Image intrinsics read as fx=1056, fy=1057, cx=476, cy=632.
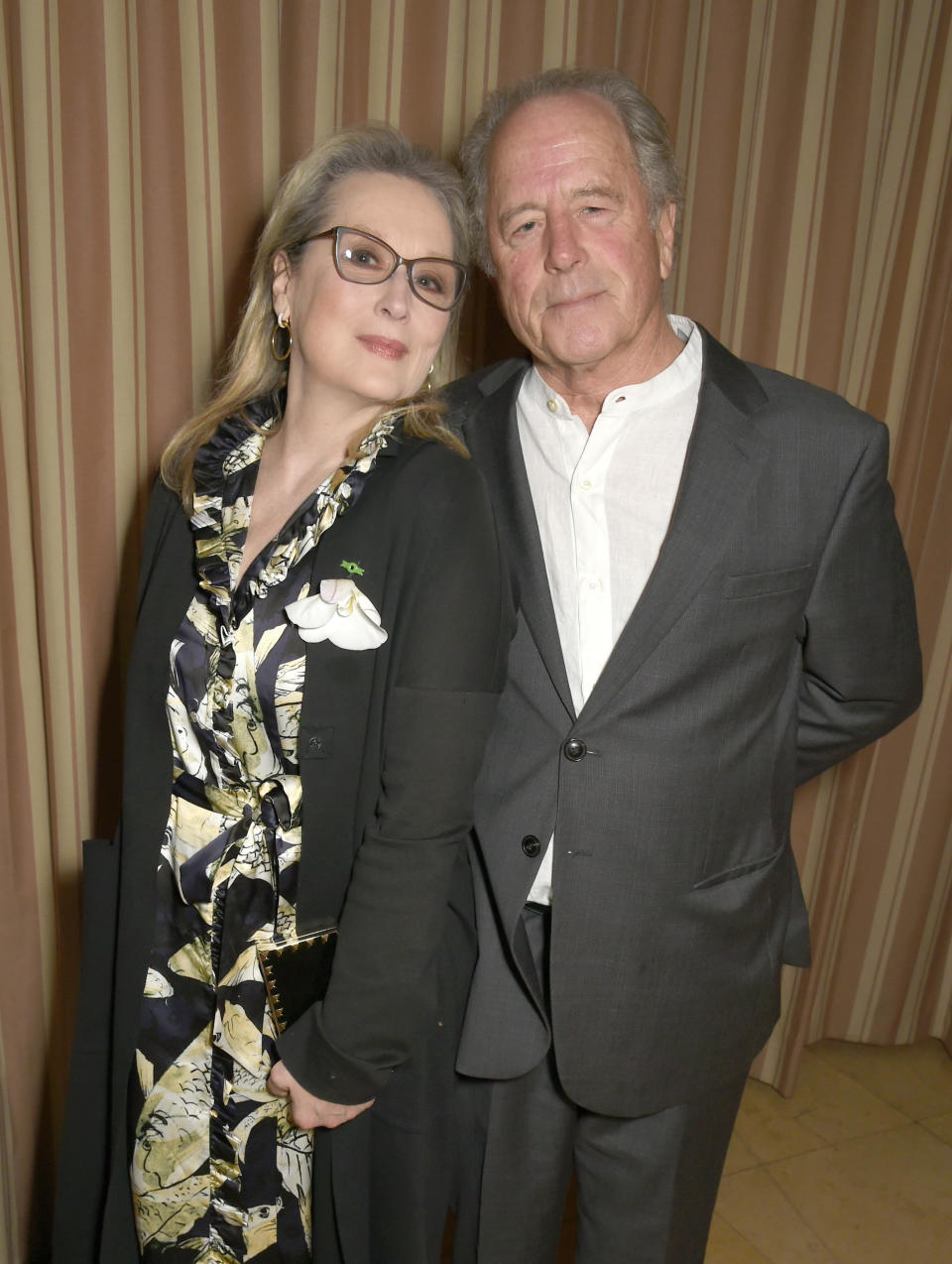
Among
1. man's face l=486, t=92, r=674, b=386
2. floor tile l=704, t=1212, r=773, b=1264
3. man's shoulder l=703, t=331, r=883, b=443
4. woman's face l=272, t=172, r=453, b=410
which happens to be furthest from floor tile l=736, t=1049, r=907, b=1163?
woman's face l=272, t=172, r=453, b=410

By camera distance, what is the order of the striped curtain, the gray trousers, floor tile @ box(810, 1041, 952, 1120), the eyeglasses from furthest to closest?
floor tile @ box(810, 1041, 952, 1120), the striped curtain, the gray trousers, the eyeglasses

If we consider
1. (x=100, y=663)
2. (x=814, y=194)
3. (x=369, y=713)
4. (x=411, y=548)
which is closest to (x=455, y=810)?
(x=369, y=713)

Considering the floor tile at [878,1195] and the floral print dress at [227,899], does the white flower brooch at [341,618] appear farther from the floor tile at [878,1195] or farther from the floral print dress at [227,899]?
the floor tile at [878,1195]

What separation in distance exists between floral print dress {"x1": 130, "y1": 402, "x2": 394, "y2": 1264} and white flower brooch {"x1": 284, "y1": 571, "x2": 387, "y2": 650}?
64mm

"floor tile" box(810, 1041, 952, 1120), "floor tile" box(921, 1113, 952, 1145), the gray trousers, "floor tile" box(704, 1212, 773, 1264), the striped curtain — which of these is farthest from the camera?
"floor tile" box(810, 1041, 952, 1120)

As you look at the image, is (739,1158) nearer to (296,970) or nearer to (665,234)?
(296,970)

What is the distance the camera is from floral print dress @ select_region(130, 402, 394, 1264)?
1.28 meters

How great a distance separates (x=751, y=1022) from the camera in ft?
5.07

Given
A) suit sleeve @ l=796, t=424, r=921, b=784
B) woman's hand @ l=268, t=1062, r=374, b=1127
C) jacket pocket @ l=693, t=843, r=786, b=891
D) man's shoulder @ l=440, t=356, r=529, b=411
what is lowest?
woman's hand @ l=268, t=1062, r=374, b=1127

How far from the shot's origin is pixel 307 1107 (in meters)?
1.25

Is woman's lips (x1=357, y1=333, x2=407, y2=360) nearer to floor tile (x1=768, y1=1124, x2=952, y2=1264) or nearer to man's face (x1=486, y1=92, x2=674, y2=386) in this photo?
man's face (x1=486, y1=92, x2=674, y2=386)

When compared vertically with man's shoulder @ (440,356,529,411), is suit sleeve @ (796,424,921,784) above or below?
below

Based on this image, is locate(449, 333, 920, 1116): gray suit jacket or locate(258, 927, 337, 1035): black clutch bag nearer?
locate(258, 927, 337, 1035): black clutch bag

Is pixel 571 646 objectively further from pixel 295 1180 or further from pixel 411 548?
pixel 295 1180
